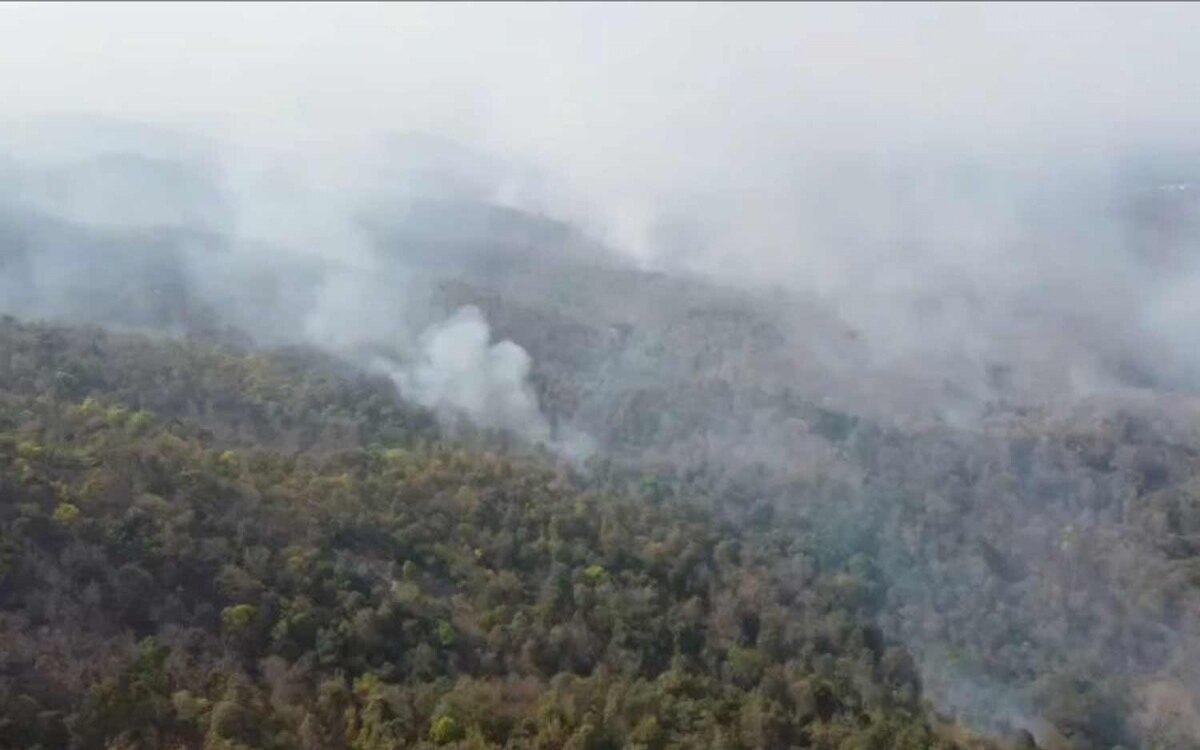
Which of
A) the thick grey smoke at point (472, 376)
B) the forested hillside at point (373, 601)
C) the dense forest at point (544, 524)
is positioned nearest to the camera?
the forested hillside at point (373, 601)

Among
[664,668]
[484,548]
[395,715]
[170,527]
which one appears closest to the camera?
[395,715]

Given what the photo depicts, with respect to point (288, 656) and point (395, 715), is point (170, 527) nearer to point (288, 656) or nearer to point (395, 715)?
point (288, 656)

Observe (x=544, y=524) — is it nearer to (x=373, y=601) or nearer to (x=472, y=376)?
(x=373, y=601)

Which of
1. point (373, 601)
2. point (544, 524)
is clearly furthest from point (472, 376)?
point (373, 601)

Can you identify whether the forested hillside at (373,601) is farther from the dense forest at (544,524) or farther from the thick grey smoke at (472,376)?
the thick grey smoke at (472,376)

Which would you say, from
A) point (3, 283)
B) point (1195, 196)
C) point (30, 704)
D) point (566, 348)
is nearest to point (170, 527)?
point (30, 704)

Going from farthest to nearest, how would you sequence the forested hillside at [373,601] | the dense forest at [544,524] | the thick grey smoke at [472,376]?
the thick grey smoke at [472,376], the dense forest at [544,524], the forested hillside at [373,601]

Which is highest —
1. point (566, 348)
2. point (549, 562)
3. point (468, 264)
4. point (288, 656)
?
point (468, 264)

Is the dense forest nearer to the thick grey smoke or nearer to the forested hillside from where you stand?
the forested hillside

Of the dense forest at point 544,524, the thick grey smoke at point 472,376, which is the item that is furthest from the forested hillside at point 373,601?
the thick grey smoke at point 472,376

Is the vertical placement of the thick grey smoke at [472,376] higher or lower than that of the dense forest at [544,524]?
higher

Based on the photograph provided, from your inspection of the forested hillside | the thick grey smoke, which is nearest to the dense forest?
the forested hillside
